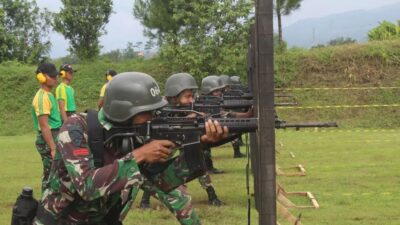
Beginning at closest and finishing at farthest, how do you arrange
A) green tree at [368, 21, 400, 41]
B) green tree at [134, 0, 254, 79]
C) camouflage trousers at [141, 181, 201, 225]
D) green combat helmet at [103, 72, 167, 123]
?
green combat helmet at [103, 72, 167, 123]
camouflage trousers at [141, 181, 201, 225]
green tree at [134, 0, 254, 79]
green tree at [368, 21, 400, 41]

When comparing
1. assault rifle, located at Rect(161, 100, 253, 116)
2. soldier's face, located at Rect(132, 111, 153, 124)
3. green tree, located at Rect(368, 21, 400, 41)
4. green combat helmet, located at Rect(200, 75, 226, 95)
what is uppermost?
green tree, located at Rect(368, 21, 400, 41)

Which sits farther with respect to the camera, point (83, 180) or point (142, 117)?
point (142, 117)

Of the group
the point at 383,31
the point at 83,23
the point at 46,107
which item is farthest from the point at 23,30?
the point at 46,107

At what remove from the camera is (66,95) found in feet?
32.5

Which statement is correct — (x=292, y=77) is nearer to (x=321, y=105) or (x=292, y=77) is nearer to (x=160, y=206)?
(x=321, y=105)

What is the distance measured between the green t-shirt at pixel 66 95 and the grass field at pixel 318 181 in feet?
4.60

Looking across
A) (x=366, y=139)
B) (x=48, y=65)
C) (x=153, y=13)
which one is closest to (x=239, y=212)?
(x=48, y=65)

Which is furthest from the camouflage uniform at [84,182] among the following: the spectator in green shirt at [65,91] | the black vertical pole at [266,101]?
the spectator in green shirt at [65,91]

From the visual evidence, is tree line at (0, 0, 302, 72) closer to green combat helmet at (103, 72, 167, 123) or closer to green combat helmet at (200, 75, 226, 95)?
green combat helmet at (200, 75, 226, 95)

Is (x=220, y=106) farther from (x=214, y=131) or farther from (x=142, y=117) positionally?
(x=142, y=117)

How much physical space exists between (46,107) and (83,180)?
4.42 metres

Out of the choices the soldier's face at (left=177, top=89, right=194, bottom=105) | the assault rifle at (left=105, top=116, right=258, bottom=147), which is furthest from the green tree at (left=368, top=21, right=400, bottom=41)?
the assault rifle at (left=105, top=116, right=258, bottom=147)

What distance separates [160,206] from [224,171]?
3.51 m

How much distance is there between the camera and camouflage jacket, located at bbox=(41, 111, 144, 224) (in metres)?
3.07
